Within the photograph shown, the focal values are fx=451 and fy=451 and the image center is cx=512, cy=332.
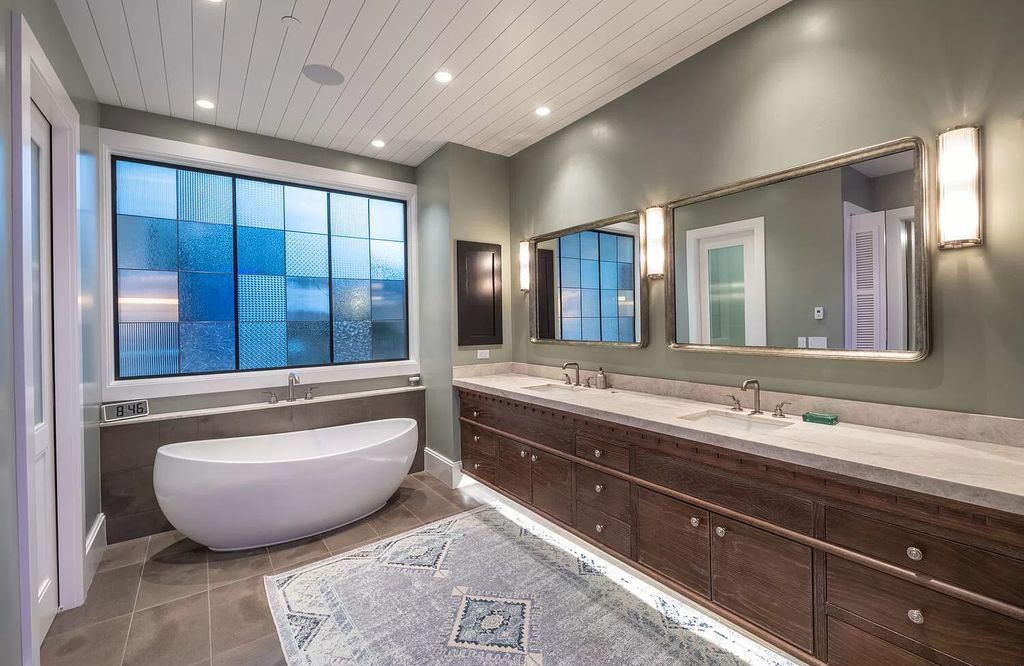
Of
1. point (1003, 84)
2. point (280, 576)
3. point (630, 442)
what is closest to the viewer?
point (1003, 84)

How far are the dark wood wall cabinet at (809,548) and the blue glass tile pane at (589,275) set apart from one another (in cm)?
115

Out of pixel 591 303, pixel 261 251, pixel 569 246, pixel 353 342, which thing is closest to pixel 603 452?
pixel 591 303

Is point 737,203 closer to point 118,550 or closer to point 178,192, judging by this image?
point 178,192

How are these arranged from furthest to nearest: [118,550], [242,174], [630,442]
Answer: [242,174] < [118,550] < [630,442]

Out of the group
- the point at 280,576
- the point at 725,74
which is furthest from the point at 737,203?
the point at 280,576

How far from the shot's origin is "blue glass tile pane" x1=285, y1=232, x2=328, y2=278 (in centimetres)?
378

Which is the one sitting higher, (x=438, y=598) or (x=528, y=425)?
(x=528, y=425)

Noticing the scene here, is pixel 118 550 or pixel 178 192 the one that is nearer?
pixel 118 550

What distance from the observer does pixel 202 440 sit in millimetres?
3201

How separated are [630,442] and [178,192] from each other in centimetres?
360

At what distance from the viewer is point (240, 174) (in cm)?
354

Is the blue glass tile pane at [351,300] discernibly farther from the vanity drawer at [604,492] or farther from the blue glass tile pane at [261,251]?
the vanity drawer at [604,492]

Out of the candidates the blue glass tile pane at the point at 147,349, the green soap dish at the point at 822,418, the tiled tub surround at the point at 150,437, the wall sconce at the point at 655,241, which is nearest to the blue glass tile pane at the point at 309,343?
the tiled tub surround at the point at 150,437

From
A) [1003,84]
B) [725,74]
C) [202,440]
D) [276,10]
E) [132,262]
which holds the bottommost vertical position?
[202,440]
